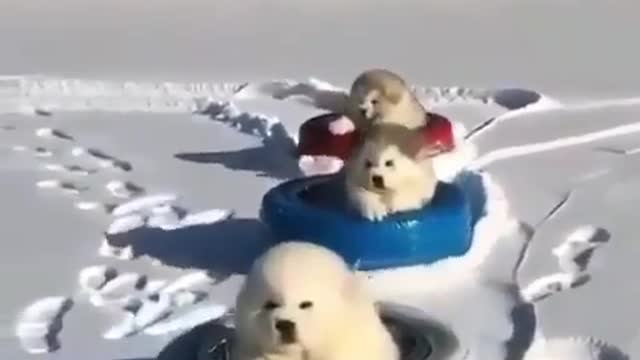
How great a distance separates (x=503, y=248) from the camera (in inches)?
48.4

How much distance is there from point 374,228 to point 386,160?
0.17 ft

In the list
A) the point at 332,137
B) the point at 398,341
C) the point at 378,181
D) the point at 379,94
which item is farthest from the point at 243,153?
the point at 398,341

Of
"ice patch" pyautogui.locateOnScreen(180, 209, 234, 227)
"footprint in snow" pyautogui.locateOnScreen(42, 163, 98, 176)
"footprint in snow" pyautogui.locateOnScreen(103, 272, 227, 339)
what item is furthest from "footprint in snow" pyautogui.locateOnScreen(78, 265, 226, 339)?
"footprint in snow" pyautogui.locateOnScreen(42, 163, 98, 176)

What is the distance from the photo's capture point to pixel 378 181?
1150mm

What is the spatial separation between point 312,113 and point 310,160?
16 cm

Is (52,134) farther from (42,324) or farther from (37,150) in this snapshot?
(42,324)

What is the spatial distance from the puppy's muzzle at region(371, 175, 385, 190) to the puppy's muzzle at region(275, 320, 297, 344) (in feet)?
0.80

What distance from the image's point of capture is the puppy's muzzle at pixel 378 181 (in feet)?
3.76

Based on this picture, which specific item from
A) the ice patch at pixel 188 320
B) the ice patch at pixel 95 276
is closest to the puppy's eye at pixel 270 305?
the ice patch at pixel 188 320

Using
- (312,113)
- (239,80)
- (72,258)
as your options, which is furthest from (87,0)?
(72,258)

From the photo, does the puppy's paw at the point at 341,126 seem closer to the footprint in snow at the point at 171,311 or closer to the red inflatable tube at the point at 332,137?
the red inflatable tube at the point at 332,137

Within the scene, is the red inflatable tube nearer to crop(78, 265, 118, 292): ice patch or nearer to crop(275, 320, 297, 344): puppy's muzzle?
crop(78, 265, 118, 292): ice patch

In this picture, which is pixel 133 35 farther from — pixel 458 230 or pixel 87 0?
pixel 458 230

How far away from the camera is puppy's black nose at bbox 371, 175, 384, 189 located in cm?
115
